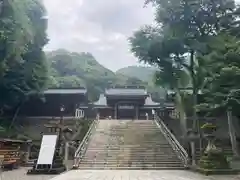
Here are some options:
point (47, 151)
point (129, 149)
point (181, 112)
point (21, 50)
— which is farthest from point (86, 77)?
point (47, 151)

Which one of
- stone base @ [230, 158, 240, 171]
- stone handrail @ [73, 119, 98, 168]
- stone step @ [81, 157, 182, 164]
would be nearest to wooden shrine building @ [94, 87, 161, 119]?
stone handrail @ [73, 119, 98, 168]

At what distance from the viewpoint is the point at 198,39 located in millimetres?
23906

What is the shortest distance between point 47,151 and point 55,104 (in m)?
19.3

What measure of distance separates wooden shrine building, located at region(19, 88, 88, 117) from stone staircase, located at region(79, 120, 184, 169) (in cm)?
975

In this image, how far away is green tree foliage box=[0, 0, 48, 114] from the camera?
23.7 metres

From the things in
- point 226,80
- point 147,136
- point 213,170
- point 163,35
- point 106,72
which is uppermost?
point 106,72

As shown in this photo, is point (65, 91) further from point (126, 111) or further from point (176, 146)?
point (176, 146)

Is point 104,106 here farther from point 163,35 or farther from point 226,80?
point 226,80

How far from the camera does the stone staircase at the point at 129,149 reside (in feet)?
61.4

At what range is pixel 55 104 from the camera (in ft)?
118

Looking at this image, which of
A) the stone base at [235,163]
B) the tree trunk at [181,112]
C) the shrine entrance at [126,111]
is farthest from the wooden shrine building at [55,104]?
the stone base at [235,163]

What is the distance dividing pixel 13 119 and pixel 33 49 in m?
7.14

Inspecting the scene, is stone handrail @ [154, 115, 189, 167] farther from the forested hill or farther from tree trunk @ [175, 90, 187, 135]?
the forested hill

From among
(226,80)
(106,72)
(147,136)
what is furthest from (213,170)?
(106,72)
